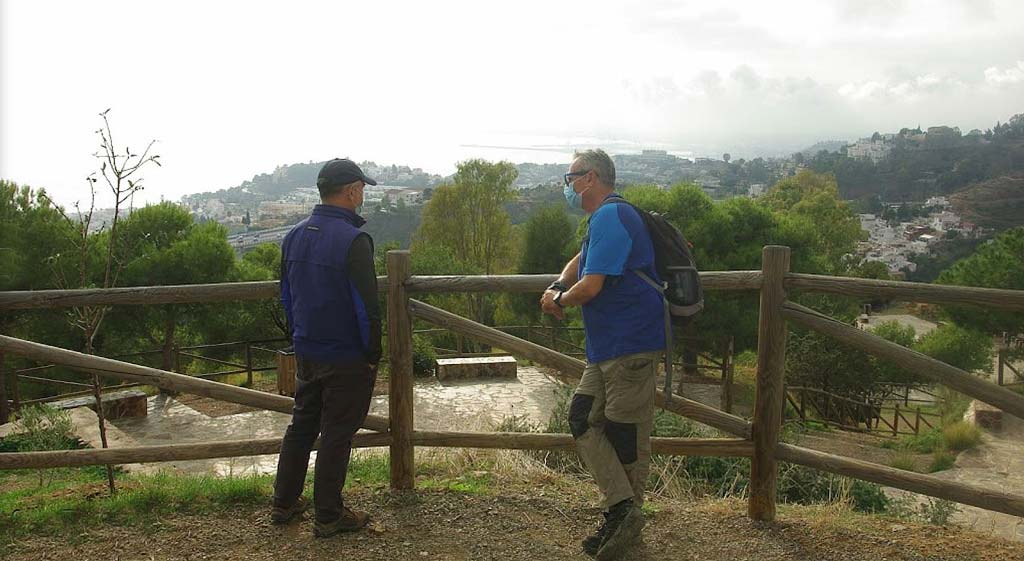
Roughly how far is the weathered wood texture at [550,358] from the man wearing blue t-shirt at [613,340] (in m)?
0.40

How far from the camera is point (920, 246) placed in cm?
5728

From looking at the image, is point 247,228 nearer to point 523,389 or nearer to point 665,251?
point 523,389

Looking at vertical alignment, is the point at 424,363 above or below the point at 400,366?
below

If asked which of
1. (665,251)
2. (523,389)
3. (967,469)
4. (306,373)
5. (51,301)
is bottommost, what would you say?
(967,469)

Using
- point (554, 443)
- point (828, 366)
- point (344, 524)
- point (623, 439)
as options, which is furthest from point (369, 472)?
point (828, 366)

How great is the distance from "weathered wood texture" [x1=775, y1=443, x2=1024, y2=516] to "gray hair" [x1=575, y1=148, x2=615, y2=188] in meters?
1.68

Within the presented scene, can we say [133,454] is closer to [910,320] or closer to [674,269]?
[674,269]

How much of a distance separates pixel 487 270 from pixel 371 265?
29.2 metres

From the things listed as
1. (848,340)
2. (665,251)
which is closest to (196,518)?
(665,251)

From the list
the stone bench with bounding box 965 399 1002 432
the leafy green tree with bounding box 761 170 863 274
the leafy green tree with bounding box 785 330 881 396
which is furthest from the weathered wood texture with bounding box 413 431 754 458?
the leafy green tree with bounding box 761 170 863 274

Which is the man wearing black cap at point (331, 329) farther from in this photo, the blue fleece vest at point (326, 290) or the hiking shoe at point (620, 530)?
the hiking shoe at point (620, 530)

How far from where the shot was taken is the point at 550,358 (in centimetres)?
372

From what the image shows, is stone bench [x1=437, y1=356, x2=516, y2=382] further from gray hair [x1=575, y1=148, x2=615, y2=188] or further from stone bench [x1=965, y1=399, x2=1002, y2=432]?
stone bench [x1=965, y1=399, x2=1002, y2=432]

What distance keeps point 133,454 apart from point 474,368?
9946 mm
